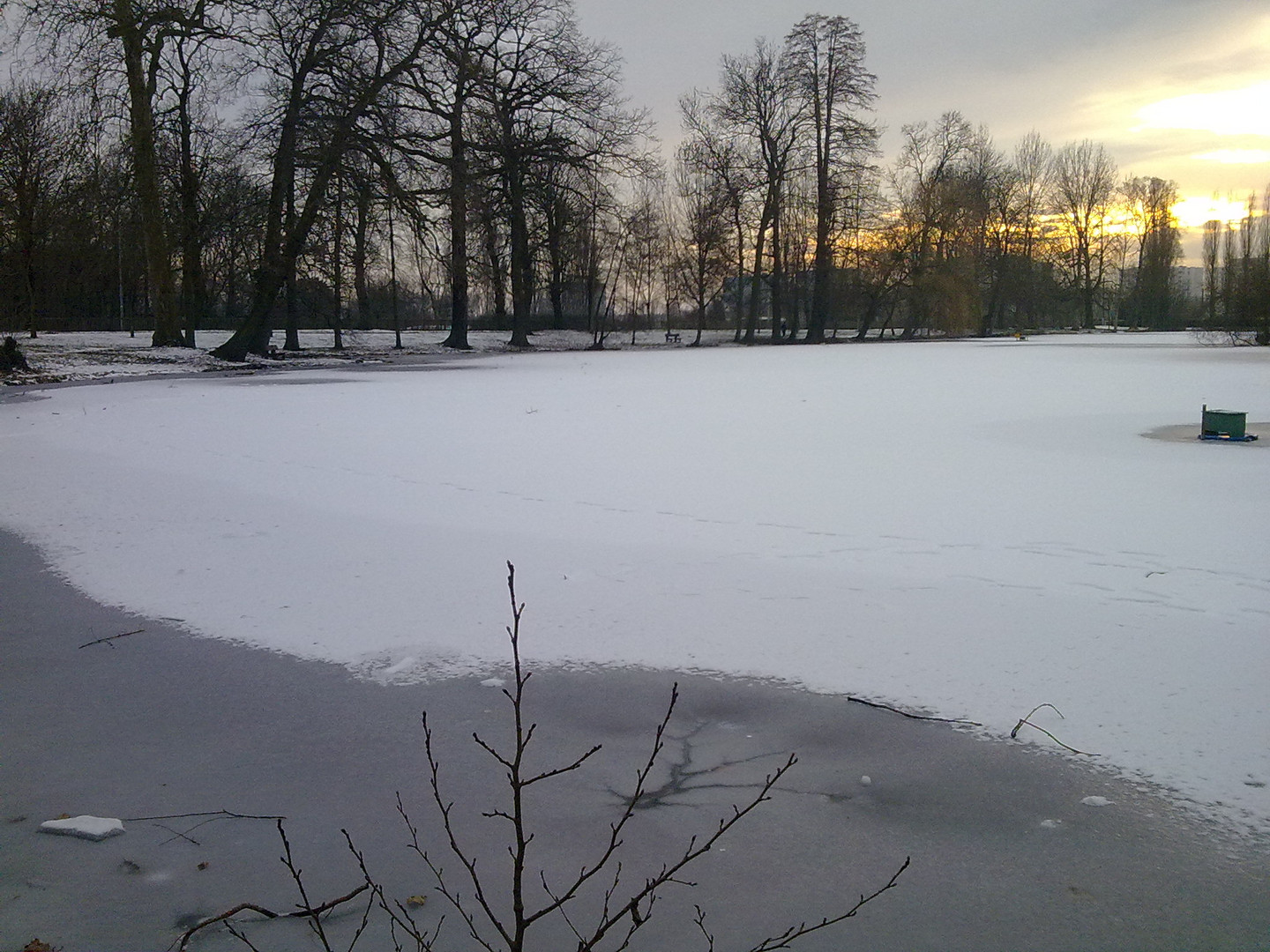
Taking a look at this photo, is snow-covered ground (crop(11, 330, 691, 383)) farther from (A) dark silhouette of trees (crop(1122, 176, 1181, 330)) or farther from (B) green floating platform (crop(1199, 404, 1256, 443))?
(A) dark silhouette of trees (crop(1122, 176, 1181, 330))

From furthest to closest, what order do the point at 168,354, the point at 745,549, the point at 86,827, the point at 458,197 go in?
the point at 168,354 < the point at 458,197 < the point at 745,549 < the point at 86,827

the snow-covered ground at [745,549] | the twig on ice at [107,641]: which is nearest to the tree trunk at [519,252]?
the snow-covered ground at [745,549]

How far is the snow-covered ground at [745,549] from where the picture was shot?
4.20 m

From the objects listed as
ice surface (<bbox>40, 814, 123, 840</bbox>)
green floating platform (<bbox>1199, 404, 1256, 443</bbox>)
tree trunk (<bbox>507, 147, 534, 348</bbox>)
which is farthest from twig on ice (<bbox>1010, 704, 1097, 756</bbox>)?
tree trunk (<bbox>507, 147, 534, 348</bbox>)

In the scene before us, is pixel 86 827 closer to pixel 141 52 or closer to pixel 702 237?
pixel 141 52

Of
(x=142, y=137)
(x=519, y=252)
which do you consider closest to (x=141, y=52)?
(x=142, y=137)

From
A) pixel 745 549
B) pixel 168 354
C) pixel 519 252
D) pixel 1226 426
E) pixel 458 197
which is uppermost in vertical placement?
pixel 519 252

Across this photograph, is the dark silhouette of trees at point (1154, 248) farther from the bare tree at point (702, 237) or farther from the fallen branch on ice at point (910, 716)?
the fallen branch on ice at point (910, 716)

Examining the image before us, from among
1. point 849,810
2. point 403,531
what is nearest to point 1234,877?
point 849,810

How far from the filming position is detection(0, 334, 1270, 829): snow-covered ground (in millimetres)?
4203

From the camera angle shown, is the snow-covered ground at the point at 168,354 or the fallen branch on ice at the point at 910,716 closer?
the fallen branch on ice at the point at 910,716

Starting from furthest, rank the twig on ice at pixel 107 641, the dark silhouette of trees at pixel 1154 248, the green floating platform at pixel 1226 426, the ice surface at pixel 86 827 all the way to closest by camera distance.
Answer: the dark silhouette of trees at pixel 1154 248 → the green floating platform at pixel 1226 426 → the twig on ice at pixel 107 641 → the ice surface at pixel 86 827

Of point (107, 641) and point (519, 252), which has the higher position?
point (519, 252)

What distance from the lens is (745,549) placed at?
6156mm
